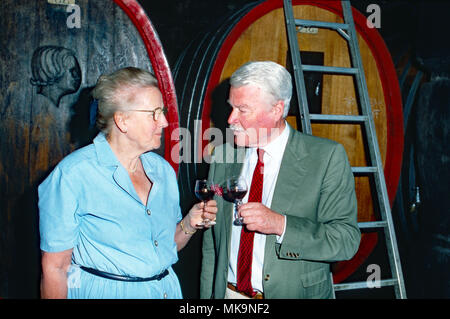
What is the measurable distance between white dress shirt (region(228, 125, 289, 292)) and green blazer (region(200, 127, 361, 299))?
0.12 ft

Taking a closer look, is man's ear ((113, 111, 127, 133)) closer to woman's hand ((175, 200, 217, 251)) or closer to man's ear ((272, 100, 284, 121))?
woman's hand ((175, 200, 217, 251))

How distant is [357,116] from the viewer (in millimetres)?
2752

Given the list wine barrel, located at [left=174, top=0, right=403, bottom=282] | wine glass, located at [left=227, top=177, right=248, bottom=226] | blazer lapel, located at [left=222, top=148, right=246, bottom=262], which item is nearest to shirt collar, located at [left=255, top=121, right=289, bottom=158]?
blazer lapel, located at [left=222, top=148, right=246, bottom=262]

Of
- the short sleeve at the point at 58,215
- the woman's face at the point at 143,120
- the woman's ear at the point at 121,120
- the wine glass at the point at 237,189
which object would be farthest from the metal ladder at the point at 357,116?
the short sleeve at the point at 58,215

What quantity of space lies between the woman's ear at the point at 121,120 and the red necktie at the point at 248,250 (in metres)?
0.68

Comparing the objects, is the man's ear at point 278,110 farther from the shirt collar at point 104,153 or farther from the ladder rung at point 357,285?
the ladder rung at point 357,285

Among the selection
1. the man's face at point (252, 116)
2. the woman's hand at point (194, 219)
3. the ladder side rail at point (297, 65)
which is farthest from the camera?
the ladder side rail at point (297, 65)

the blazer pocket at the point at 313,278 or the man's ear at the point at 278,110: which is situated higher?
the man's ear at the point at 278,110

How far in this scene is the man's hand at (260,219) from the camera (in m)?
1.73

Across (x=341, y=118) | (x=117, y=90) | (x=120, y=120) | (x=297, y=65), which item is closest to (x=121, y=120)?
(x=120, y=120)

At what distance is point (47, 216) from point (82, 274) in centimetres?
27

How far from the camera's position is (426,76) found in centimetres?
345
